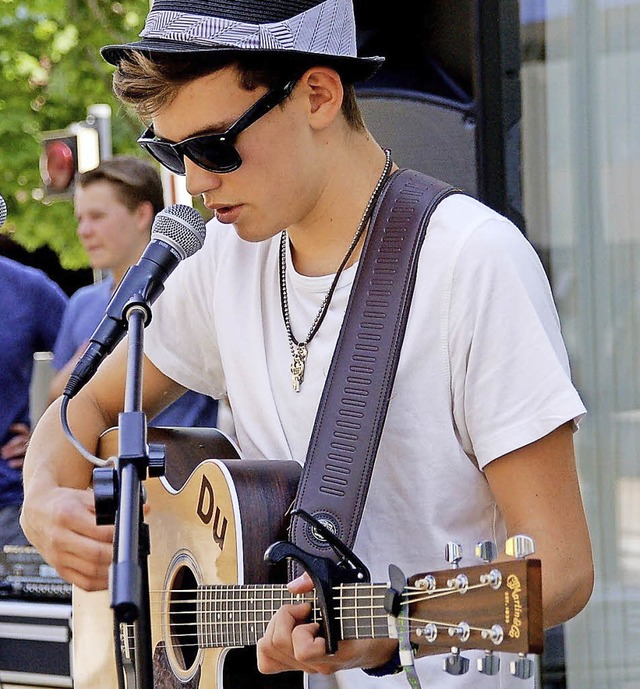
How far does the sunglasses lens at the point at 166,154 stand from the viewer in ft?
7.44

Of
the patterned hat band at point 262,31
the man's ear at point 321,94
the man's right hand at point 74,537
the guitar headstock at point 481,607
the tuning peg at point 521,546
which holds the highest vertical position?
the patterned hat band at point 262,31

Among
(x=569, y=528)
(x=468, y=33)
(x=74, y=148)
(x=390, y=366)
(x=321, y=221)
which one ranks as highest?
(x=74, y=148)

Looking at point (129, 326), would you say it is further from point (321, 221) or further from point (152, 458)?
point (321, 221)

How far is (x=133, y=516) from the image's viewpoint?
178 cm

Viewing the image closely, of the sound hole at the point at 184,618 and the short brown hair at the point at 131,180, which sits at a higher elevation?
the short brown hair at the point at 131,180

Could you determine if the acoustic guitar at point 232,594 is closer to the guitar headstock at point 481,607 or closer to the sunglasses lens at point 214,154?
the guitar headstock at point 481,607

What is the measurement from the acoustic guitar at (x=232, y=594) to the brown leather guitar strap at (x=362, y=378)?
0.11 metres

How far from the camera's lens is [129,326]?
202 centimetres

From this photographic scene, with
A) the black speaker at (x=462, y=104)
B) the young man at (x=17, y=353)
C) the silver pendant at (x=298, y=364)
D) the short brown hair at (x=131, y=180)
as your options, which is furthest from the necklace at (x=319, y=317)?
the short brown hair at (x=131, y=180)

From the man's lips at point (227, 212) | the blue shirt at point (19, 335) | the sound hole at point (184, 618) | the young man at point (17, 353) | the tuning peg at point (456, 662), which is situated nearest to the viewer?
the tuning peg at point (456, 662)

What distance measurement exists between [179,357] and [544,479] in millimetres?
984

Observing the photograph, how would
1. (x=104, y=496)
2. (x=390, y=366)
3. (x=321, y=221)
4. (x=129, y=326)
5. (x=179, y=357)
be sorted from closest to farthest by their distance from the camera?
(x=104, y=496) → (x=129, y=326) → (x=390, y=366) → (x=321, y=221) → (x=179, y=357)

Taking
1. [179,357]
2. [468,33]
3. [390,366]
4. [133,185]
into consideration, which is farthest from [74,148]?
[390,366]

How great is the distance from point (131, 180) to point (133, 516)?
3.61 m
